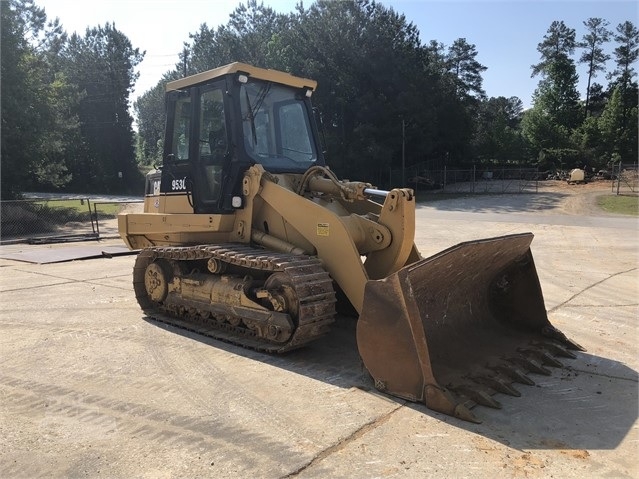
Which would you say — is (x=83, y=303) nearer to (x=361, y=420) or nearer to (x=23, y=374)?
(x=23, y=374)

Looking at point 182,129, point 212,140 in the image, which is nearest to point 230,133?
point 212,140

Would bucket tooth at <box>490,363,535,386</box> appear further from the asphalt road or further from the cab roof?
the cab roof

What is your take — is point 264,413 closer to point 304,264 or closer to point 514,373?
point 304,264

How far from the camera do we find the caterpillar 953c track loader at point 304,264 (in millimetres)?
4051

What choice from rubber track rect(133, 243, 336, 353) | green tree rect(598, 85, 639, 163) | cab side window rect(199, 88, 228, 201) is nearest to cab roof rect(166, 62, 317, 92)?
cab side window rect(199, 88, 228, 201)

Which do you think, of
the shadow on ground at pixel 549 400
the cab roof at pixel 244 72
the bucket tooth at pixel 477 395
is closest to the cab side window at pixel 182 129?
the cab roof at pixel 244 72

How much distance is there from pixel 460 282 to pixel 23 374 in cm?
402

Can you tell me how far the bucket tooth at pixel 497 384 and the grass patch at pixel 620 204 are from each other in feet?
73.3

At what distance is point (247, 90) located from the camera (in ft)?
19.4

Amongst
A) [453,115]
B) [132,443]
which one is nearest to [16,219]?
[132,443]

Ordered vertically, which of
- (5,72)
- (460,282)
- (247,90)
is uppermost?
(5,72)

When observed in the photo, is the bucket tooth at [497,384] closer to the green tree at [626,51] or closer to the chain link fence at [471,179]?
the chain link fence at [471,179]

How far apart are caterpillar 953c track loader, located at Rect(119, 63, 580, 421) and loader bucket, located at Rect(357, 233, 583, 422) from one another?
1 cm

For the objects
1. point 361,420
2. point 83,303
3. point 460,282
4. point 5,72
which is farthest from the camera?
point 5,72
